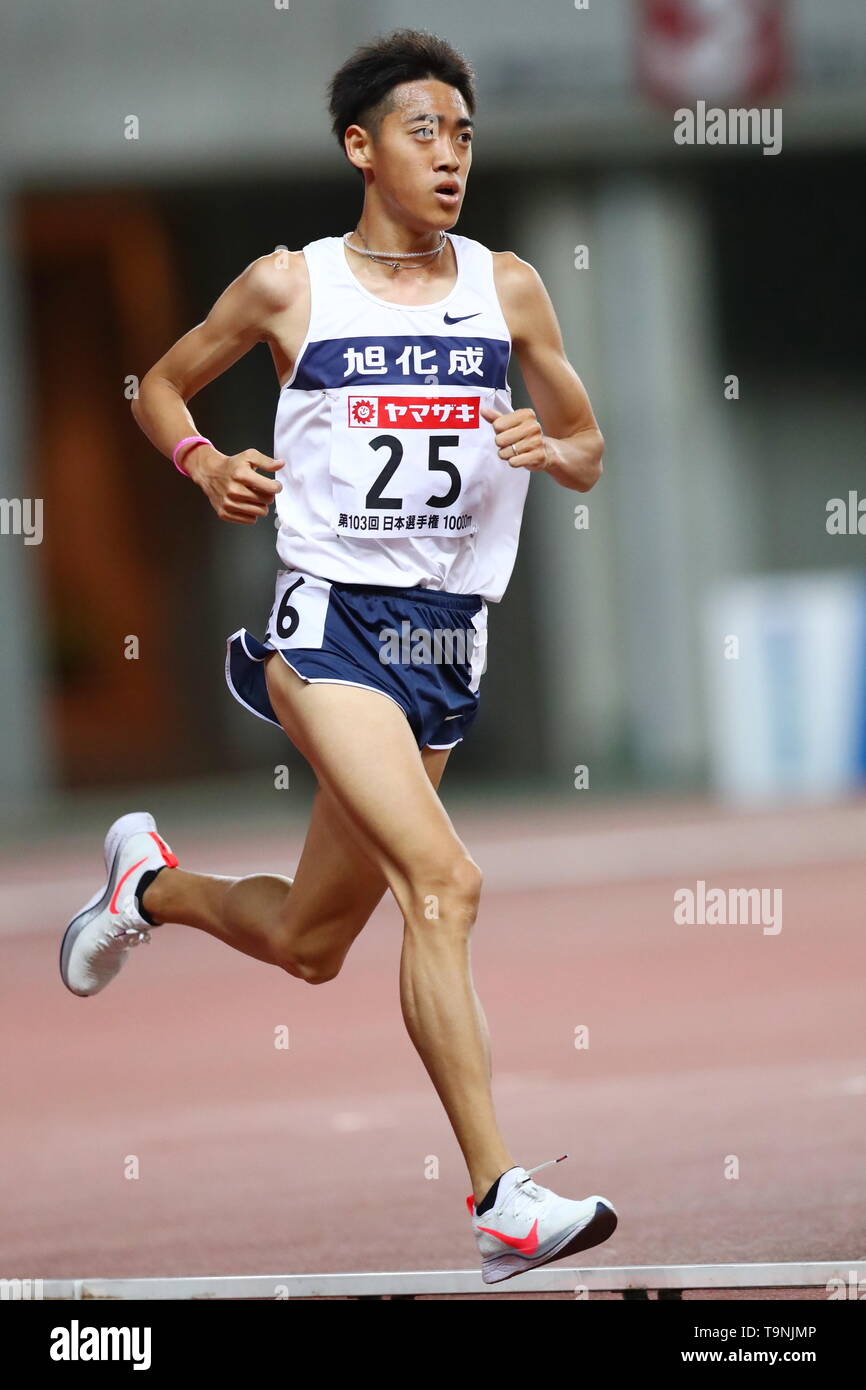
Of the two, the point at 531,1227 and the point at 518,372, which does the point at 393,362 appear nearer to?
the point at 531,1227

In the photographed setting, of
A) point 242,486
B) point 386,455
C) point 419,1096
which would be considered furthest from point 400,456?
point 419,1096

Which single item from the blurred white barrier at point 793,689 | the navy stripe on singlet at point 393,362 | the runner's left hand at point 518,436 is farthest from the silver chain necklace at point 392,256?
the blurred white barrier at point 793,689

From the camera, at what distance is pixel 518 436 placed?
17.3ft

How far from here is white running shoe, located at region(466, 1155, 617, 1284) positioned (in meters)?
4.71

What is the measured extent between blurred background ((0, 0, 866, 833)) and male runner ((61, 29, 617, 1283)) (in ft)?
40.1

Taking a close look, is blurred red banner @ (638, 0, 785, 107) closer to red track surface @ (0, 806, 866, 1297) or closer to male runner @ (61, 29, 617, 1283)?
red track surface @ (0, 806, 866, 1297)

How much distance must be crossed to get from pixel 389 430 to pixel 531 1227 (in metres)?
1.92

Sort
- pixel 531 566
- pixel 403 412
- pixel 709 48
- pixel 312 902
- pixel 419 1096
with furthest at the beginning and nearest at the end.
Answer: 1. pixel 531 566
2. pixel 709 48
3. pixel 419 1096
4. pixel 312 902
5. pixel 403 412

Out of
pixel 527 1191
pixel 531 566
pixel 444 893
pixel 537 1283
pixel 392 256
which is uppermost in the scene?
pixel 392 256

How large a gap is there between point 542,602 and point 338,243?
569 inches

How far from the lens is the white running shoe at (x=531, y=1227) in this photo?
15.5 feet

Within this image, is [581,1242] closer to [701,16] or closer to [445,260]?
[445,260]

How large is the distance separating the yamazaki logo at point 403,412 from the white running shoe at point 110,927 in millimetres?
1696

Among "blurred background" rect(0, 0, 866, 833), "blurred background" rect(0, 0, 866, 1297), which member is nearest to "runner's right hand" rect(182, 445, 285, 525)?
"blurred background" rect(0, 0, 866, 1297)
